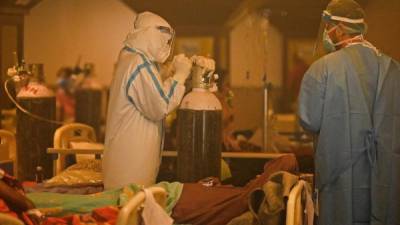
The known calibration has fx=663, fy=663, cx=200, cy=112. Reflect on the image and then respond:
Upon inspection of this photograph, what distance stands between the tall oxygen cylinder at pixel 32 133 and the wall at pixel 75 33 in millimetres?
178

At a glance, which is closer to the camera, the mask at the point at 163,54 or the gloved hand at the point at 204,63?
the mask at the point at 163,54

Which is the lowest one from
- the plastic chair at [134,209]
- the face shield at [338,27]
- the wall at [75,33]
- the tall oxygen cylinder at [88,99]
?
the plastic chair at [134,209]

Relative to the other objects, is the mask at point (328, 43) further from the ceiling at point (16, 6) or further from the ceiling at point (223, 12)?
the ceiling at point (16, 6)

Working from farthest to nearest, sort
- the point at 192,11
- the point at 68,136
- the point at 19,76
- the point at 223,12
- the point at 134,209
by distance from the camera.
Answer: the point at 223,12 < the point at 192,11 < the point at 68,136 < the point at 19,76 < the point at 134,209

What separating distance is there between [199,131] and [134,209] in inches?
42.2

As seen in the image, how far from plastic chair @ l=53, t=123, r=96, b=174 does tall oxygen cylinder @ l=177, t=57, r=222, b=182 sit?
0.66 m

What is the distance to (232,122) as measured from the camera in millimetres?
3807

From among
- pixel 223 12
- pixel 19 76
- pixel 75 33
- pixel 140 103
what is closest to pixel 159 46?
pixel 140 103

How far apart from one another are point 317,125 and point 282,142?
5.85 ft

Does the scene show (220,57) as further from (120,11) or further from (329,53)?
(329,53)

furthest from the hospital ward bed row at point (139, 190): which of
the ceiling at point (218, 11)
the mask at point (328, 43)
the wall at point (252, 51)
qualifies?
the wall at point (252, 51)

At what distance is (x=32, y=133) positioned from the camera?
129 inches

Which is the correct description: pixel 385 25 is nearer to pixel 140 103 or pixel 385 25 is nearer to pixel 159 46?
pixel 159 46

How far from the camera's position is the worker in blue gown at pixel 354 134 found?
2396 millimetres
